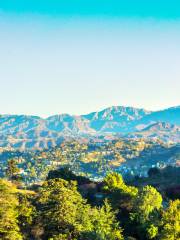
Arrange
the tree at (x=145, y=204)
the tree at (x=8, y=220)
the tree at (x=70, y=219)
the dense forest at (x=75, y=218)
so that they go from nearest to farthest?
the tree at (x=8, y=220), the tree at (x=70, y=219), the dense forest at (x=75, y=218), the tree at (x=145, y=204)

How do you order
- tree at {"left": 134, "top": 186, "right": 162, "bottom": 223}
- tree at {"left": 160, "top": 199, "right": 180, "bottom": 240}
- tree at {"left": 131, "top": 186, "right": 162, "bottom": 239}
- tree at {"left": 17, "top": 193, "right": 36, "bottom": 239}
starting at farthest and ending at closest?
tree at {"left": 134, "top": 186, "right": 162, "bottom": 223} → tree at {"left": 131, "top": 186, "right": 162, "bottom": 239} → tree at {"left": 160, "top": 199, "right": 180, "bottom": 240} → tree at {"left": 17, "top": 193, "right": 36, "bottom": 239}

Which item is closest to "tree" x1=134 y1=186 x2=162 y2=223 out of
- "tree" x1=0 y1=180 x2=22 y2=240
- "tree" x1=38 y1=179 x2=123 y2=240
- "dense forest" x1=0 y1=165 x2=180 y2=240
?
"dense forest" x1=0 y1=165 x2=180 y2=240

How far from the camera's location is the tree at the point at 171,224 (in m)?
84.8

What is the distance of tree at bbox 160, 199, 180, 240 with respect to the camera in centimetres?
8478

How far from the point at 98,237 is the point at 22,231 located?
57.0 feet

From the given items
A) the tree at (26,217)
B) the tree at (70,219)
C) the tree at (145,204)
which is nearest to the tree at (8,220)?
the tree at (26,217)

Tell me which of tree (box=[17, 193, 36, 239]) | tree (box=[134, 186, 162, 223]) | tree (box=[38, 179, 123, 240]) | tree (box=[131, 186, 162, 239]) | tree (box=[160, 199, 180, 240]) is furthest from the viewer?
Answer: tree (box=[134, 186, 162, 223])

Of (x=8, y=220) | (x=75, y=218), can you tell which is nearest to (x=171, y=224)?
(x=75, y=218)

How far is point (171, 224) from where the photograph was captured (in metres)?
87.1

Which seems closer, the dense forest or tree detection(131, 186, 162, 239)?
the dense forest

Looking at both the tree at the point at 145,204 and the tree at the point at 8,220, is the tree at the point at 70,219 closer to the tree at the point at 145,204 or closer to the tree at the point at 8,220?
the tree at the point at 8,220

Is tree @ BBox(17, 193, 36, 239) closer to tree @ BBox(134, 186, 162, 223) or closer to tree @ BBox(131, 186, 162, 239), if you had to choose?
tree @ BBox(131, 186, 162, 239)

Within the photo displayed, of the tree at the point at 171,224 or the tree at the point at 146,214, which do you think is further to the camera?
the tree at the point at 146,214

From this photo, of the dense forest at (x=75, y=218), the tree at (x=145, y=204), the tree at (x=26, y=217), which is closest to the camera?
the dense forest at (x=75, y=218)
